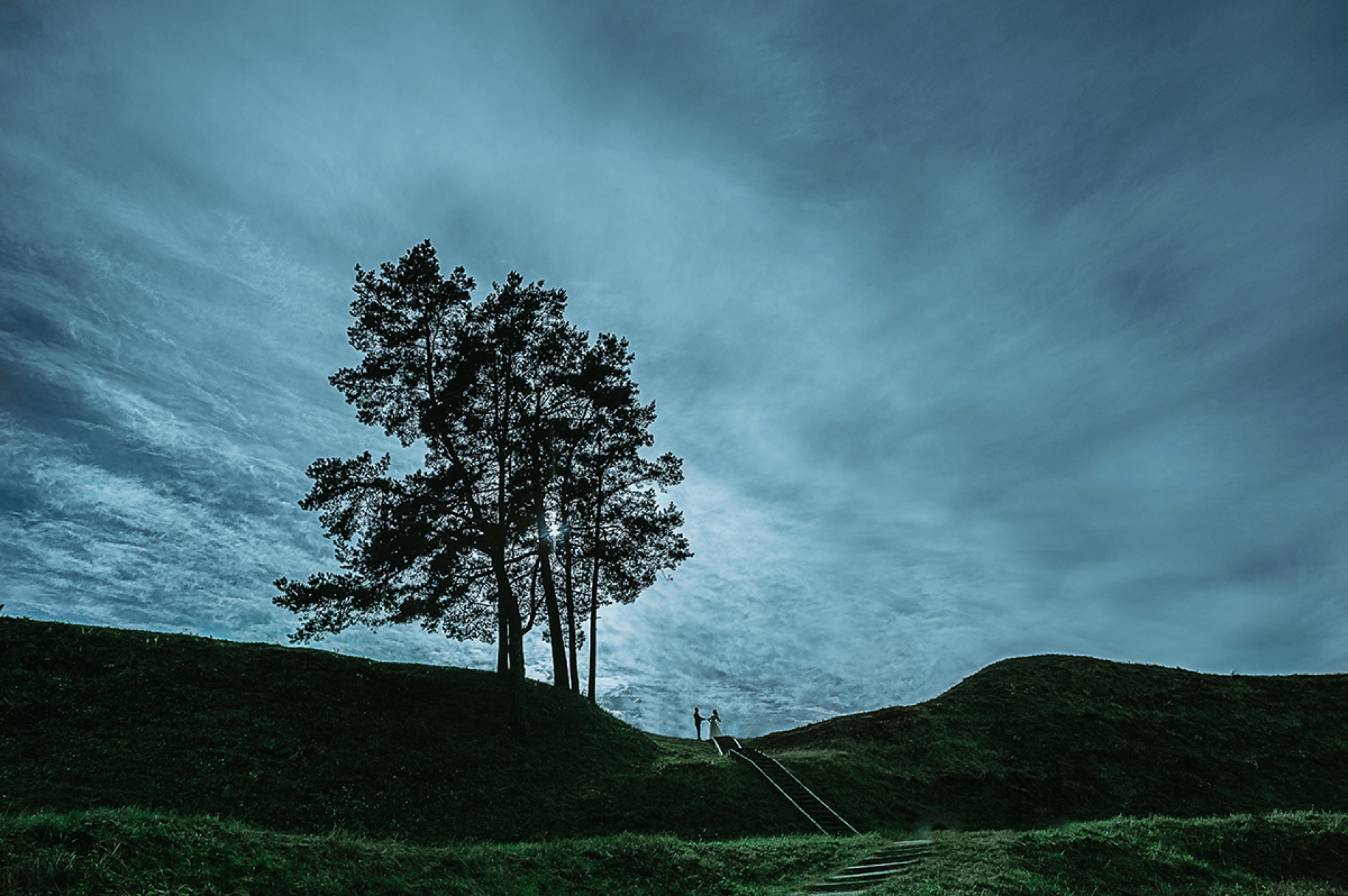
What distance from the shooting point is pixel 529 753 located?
2131cm

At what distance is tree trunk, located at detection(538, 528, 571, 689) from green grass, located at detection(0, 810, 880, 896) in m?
13.6

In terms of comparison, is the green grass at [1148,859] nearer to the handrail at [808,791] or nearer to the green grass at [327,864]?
the green grass at [327,864]

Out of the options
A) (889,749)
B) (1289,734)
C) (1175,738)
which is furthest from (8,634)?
(1289,734)

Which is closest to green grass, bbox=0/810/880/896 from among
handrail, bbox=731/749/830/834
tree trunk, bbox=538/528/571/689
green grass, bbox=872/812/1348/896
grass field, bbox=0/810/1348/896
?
grass field, bbox=0/810/1348/896

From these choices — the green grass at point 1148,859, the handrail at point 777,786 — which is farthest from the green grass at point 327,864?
the handrail at point 777,786

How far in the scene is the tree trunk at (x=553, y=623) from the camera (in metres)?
27.3

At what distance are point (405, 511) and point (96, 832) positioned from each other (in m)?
16.4

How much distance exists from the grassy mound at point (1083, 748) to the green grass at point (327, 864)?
9.30 m

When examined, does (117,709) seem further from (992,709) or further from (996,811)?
(992,709)

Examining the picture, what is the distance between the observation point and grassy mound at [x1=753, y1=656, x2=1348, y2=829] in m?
23.1

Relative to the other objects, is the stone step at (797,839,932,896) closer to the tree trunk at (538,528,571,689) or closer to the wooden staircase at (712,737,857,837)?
the wooden staircase at (712,737,857,837)

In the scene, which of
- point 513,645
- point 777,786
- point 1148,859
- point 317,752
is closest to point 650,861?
point 1148,859

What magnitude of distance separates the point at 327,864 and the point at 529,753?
43.1ft

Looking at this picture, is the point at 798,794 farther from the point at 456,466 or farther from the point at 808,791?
the point at 456,466
